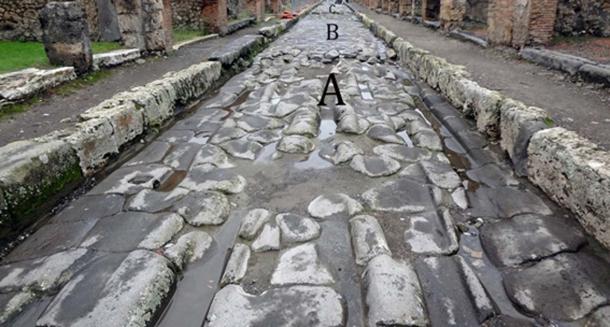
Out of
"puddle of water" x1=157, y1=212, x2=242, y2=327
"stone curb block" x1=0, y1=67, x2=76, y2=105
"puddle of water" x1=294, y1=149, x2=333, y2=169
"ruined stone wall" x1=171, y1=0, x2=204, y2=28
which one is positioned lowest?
"puddle of water" x1=157, y1=212, x2=242, y2=327

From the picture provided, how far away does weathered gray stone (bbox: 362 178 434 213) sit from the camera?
322 centimetres

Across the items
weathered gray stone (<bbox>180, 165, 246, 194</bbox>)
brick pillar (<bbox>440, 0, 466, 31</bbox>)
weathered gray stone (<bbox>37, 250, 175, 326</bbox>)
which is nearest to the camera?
weathered gray stone (<bbox>37, 250, 175, 326</bbox>)

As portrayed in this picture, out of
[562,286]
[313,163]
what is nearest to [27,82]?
[313,163]

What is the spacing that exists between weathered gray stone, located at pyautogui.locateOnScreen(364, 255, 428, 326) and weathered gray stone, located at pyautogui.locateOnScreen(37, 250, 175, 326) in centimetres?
116

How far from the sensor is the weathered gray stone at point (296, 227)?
9.37 feet

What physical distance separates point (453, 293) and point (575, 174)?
1317 mm

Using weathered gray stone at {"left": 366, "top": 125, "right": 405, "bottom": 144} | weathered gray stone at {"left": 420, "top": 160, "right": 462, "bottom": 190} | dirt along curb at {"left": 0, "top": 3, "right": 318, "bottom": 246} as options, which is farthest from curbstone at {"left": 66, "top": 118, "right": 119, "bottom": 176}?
weathered gray stone at {"left": 420, "top": 160, "right": 462, "bottom": 190}

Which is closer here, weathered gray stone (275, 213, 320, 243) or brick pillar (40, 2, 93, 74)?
weathered gray stone (275, 213, 320, 243)

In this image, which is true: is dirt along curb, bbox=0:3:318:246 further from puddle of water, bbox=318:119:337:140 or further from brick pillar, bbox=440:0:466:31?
brick pillar, bbox=440:0:466:31

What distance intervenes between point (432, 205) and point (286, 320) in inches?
65.4

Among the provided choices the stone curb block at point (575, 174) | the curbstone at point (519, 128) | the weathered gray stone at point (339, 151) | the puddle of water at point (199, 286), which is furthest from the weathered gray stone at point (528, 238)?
the puddle of water at point (199, 286)

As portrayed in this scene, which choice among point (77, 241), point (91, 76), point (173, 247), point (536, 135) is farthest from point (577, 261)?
point (91, 76)

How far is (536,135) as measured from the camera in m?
3.43

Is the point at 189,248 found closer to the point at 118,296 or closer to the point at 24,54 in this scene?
the point at 118,296
